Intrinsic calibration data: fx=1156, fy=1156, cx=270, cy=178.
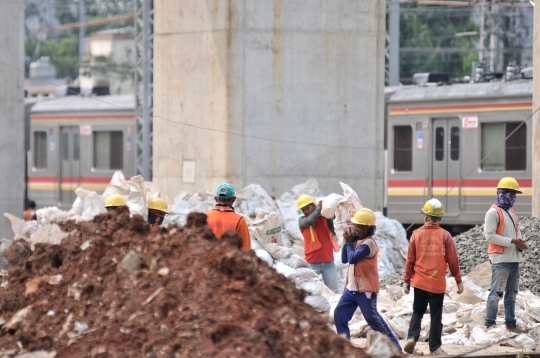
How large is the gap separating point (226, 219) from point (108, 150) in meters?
16.2

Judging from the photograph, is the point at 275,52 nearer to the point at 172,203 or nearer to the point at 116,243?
the point at 172,203

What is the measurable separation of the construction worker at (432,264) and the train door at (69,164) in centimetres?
1636

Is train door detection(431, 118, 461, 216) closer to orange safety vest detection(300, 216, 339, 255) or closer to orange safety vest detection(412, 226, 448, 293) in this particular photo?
orange safety vest detection(300, 216, 339, 255)

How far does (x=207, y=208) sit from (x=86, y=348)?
28.1 feet

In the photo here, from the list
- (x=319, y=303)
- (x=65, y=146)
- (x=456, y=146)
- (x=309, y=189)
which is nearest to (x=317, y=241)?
(x=319, y=303)

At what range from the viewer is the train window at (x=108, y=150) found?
25.1 metres

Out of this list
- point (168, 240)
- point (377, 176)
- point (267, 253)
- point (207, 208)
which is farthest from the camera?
point (377, 176)

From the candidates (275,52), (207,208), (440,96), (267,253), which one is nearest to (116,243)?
(267,253)

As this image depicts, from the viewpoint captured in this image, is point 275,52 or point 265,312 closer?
point 265,312

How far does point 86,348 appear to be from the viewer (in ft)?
24.7

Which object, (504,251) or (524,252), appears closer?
(504,251)

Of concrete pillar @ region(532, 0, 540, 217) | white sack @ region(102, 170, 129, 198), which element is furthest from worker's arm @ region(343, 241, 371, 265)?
concrete pillar @ region(532, 0, 540, 217)

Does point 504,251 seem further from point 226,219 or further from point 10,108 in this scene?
point 10,108

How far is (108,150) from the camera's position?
2539 centimetres
